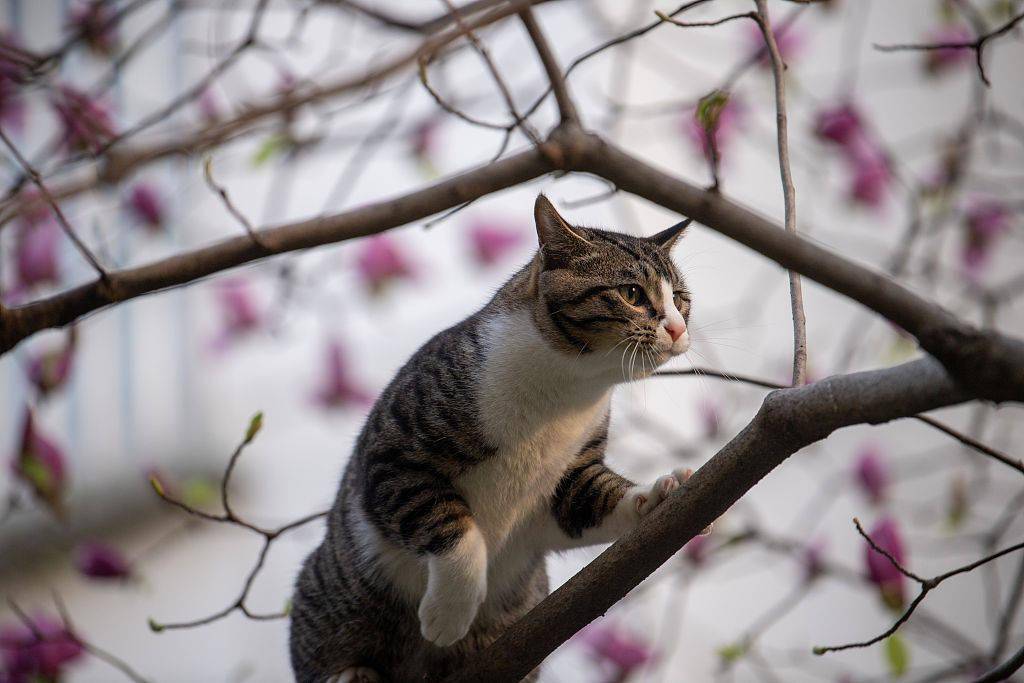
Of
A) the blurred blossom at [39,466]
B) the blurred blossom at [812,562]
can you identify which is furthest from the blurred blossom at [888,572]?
the blurred blossom at [39,466]

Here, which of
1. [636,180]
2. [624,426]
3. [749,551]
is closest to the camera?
[636,180]

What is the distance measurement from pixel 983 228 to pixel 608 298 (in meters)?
1.20

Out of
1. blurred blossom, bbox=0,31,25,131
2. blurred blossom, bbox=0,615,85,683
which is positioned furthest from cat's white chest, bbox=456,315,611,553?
blurred blossom, bbox=0,31,25,131

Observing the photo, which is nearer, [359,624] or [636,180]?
[636,180]

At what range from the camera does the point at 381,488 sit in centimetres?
100

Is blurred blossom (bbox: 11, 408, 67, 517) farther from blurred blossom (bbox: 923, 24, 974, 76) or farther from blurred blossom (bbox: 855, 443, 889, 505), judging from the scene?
blurred blossom (bbox: 923, 24, 974, 76)

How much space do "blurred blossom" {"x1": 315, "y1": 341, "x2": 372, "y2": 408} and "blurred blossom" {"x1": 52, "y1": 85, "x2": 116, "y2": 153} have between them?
0.62 metres

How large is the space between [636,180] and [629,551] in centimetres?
33

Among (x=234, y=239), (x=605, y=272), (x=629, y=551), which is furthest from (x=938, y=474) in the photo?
(x=234, y=239)

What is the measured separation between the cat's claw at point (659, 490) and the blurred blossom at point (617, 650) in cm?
72

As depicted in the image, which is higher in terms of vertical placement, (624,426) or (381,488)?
(381,488)

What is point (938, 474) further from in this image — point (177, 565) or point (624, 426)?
point (177, 565)

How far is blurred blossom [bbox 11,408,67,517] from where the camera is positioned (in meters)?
1.25

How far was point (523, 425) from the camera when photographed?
102 cm
